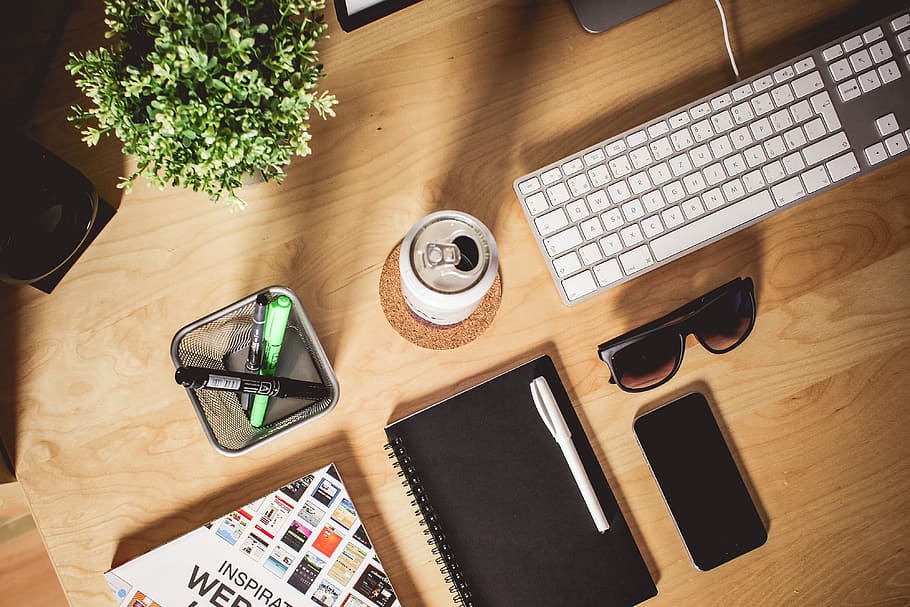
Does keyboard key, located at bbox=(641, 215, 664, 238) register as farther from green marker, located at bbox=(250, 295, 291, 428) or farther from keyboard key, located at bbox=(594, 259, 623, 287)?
green marker, located at bbox=(250, 295, 291, 428)

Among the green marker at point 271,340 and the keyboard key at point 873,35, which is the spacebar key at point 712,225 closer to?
the keyboard key at point 873,35

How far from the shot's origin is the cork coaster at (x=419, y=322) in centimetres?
77

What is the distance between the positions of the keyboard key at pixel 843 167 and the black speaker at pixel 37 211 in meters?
0.87

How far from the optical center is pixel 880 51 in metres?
0.78

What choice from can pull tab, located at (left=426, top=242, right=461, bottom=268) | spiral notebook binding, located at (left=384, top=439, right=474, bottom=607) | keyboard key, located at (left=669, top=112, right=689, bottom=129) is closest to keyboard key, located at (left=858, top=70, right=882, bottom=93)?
keyboard key, located at (left=669, top=112, right=689, bottom=129)

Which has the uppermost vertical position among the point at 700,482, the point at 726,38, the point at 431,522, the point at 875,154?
the point at 726,38

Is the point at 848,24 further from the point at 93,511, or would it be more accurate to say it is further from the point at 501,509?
the point at 93,511

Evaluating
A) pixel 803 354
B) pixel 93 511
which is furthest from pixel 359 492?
pixel 803 354

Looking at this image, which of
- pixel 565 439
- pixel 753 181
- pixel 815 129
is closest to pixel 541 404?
pixel 565 439

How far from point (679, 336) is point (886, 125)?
362mm

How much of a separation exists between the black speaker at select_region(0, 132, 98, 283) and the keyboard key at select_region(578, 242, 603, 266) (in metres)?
0.57

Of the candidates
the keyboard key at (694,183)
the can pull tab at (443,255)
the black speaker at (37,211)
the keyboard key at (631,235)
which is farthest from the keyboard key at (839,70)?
the black speaker at (37,211)

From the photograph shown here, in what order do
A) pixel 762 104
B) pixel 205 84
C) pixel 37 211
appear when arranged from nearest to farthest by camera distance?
pixel 205 84, pixel 37 211, pixel 762 104

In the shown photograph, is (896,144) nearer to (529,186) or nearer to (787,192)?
(787,192)
